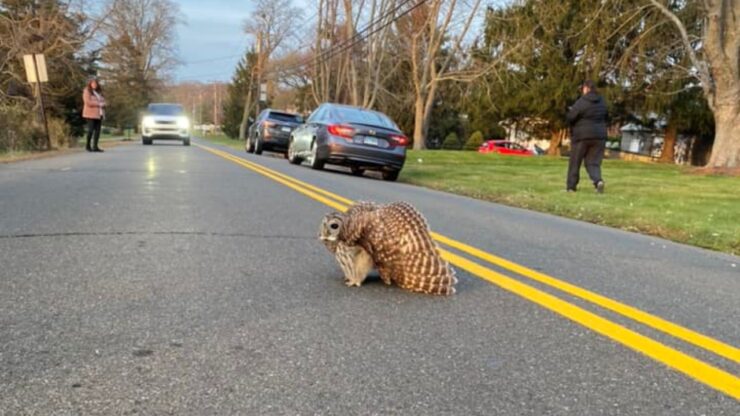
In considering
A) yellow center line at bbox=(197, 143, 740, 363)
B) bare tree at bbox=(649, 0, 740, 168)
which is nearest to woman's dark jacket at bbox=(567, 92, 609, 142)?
yellow center line at bbox=(197, 143, 740, 363)

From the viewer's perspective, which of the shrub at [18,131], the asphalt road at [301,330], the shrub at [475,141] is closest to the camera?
the asphalt road at [301,330]

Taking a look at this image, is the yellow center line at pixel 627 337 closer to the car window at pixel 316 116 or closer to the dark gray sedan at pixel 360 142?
the dark gray sedan at pixel 360 142

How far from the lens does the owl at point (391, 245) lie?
3.63 meters

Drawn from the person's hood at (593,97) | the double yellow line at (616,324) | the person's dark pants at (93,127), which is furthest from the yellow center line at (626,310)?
the person's dark pants at (93,127)

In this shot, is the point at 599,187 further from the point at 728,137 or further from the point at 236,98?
the point at 236,98

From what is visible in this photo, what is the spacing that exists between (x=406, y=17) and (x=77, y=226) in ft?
116

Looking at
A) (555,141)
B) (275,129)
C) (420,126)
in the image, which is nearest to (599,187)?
(275,129)

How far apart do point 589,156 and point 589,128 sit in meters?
0.55

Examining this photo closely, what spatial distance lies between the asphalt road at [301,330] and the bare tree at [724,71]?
16444 millimetres

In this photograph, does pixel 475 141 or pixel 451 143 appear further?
pixel 451 143

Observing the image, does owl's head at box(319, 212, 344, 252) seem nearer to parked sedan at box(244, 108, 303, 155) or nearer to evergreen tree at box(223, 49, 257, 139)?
parked sedan at box(244, 108, 303, 155)

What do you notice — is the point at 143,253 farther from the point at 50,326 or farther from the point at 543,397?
the point at 543,397

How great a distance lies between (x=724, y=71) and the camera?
19453 millimetres

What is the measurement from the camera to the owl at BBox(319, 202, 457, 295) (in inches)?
143
